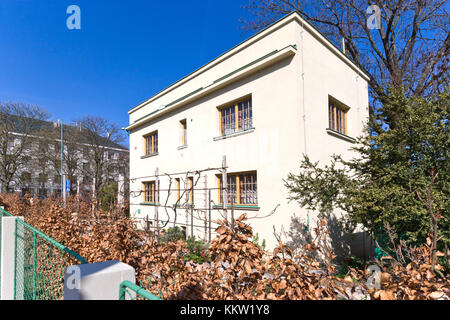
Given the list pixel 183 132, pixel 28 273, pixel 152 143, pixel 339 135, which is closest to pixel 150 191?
pixel 152 143

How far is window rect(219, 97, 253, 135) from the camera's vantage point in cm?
887

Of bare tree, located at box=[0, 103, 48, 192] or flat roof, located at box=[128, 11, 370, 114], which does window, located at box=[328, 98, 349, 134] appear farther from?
bare tree, located at box=[0, 103, 48, 192]

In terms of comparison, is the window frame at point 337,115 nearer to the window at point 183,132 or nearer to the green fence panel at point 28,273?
the window at point 183,132

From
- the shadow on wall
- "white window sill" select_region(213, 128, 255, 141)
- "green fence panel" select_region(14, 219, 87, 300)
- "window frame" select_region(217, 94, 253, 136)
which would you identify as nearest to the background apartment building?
"window frame" select_region(217, 94, 253, 136)

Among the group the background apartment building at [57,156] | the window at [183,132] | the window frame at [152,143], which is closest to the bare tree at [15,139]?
the background apartment building at [57,156]

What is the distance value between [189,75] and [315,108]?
6.37 metres

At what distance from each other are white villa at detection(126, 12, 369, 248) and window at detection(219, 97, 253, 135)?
0.13 ft

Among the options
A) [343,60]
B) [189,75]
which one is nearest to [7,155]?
[189,75]

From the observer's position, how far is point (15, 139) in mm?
26031

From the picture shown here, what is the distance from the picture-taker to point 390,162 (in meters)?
6.02

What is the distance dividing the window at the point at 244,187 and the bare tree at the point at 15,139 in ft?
88.0

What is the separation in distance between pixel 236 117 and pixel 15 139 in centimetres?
2880

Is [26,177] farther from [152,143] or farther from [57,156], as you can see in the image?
[152,143]

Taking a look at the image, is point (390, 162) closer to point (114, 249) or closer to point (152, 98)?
point (114, 249)
